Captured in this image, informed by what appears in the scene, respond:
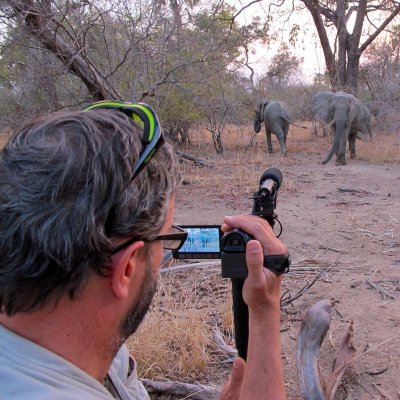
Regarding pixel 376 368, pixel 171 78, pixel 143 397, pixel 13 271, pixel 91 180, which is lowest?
pixel 376 368

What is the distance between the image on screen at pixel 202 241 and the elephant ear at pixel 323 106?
10.6 meters

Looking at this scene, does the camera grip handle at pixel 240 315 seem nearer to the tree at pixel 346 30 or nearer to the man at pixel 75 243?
the man at pixel 75 243

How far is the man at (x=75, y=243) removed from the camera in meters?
0.73

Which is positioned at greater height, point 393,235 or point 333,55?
point 333,55

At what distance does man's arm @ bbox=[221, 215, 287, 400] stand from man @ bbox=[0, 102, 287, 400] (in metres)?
0.25

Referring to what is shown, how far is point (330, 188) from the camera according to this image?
7.09 metres

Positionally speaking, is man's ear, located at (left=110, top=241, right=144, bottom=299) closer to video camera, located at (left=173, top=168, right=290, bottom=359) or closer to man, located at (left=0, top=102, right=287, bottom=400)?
man, located at (left=0, top=102, right=287, bottom=400)

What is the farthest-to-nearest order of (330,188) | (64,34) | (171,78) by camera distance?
(171,78), (330,188), (64,34)

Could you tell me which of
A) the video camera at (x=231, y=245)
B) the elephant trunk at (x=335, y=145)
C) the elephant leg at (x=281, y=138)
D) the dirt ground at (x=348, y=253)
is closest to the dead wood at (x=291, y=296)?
the dirt ground at (x=348, y=253)

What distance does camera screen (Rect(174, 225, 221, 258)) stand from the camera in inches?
43.9

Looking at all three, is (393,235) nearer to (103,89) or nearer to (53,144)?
(103,89)

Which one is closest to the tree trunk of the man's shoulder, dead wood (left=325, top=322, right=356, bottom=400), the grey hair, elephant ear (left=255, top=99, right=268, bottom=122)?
dead wood (left=325, top=322, right=356, bottom=400)

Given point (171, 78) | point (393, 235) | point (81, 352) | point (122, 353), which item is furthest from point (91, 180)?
point (171, 78)

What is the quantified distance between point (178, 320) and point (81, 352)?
1.95 metres
